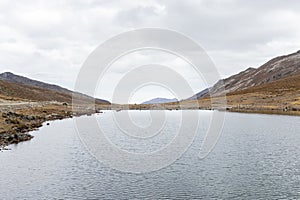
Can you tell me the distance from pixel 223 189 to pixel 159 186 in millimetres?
6829

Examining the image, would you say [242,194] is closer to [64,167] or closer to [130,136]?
[64,167]

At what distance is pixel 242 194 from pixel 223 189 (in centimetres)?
211

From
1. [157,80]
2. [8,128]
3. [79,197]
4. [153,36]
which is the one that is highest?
[153,36]

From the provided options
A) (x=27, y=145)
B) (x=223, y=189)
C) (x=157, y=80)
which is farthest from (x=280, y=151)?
(x=157, y=80)

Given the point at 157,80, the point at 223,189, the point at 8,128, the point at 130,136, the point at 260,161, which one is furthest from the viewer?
the point at 157,80

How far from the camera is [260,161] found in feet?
158

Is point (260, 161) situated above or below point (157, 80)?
below

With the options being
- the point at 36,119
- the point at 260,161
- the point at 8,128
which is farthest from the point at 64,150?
the point at 36,119

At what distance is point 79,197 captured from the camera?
33.0m

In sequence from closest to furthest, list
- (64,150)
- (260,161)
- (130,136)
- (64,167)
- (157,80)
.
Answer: (64,167), (260,161), (64,150), (130,136), (157,80)

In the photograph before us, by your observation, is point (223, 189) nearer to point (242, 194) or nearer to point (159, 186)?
point (242, 194)

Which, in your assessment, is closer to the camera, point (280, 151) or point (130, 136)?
point (280, 151)

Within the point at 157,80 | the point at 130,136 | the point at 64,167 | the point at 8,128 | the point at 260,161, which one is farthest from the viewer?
the point at 157,80

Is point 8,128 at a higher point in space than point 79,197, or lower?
higher
